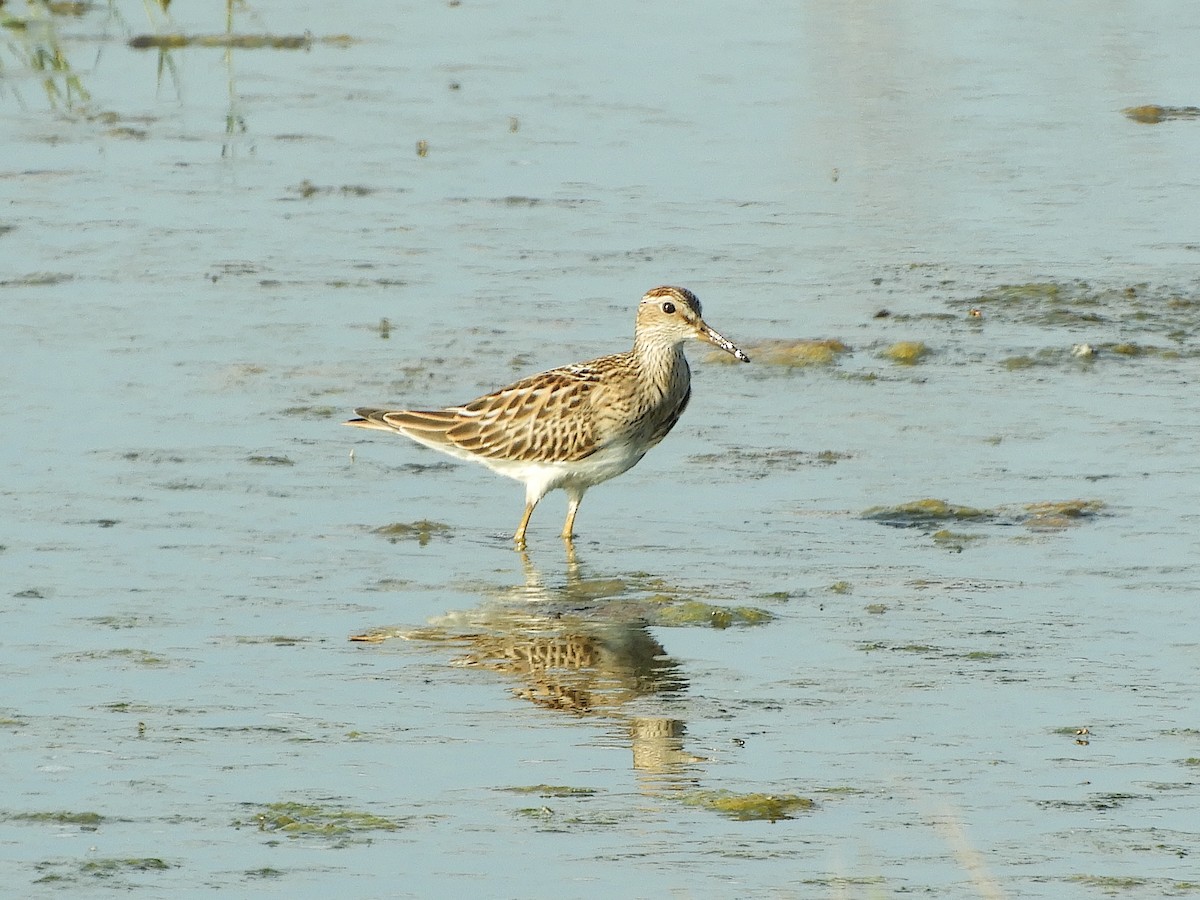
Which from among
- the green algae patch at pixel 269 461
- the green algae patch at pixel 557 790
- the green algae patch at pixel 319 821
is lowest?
the green algae patch at pixel 557 790

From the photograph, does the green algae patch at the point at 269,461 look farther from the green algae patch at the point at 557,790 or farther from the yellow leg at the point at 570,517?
the green algae patch at the point at 557,790

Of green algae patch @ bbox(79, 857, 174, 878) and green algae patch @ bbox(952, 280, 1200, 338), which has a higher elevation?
green algae patch @ bbox(952, 280, 1200, 338)

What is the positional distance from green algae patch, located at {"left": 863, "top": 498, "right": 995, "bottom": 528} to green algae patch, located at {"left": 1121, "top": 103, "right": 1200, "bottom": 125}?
9.22 meters

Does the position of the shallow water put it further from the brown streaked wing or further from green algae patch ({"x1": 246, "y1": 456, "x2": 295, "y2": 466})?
the brown streaked wing

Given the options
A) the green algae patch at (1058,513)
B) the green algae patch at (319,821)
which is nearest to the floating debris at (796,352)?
the green algae patch at (1058,513)

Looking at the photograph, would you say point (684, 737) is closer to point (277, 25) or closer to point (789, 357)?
point (789, 357)

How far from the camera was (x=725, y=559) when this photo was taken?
10.3m

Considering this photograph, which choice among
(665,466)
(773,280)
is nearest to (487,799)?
(665,466)

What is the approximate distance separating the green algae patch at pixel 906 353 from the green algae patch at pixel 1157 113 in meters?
6.56

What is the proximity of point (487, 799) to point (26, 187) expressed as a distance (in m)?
10.6

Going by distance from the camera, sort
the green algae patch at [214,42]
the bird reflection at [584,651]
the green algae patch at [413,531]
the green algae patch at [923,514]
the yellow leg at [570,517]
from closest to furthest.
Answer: the bird reflection at [584,651]
the green algae patch at [413,531]
the green algae patch at [923,514]
the yellow leg at [570,517]
the green algae patch at [214,42]

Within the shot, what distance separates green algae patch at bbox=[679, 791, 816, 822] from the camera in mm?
7362

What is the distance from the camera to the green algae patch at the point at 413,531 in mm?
10641

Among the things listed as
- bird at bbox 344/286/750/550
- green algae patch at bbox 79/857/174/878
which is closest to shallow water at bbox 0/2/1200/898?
green algae patch at bbox 79/857/174/878
